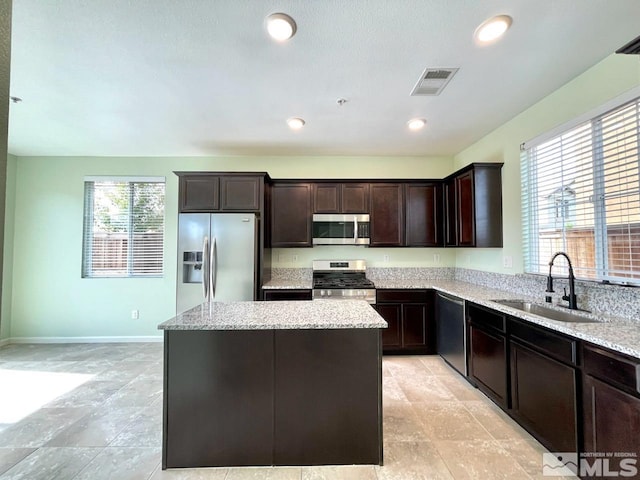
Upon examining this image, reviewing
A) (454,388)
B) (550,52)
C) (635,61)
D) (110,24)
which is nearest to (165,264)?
(110,24)

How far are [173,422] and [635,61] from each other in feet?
12.5

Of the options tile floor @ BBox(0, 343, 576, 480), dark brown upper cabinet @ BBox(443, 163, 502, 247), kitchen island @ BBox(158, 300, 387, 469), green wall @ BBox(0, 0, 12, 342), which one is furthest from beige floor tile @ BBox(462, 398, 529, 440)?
green wall @ BBox(0, 0, 12, 342)

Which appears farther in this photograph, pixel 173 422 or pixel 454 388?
pixel 454 388

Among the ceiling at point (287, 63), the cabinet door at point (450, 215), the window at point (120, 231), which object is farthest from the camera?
the window at point (120, 231)

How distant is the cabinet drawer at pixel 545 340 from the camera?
1742 mm

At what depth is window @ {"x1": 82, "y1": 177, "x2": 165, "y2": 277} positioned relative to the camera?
427 cm

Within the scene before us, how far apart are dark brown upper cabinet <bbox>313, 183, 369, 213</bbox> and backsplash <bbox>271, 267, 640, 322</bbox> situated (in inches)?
37.8

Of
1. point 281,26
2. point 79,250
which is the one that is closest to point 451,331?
point 281,26

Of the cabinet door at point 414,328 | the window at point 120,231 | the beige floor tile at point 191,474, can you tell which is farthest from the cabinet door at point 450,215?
the window at point 120,231

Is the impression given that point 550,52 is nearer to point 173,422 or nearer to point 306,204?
point 306,204

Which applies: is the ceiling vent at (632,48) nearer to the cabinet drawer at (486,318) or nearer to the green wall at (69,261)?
the cabinet drawer at (486,318)

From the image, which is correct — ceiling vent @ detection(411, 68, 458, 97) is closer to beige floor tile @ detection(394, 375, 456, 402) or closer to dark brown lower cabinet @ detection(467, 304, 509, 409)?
dark brown lower cabinet @ detection(467, 304, 509, 409)

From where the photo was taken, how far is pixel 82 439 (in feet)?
6.97

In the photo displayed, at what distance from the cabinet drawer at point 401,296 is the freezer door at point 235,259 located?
1607 millimetres
